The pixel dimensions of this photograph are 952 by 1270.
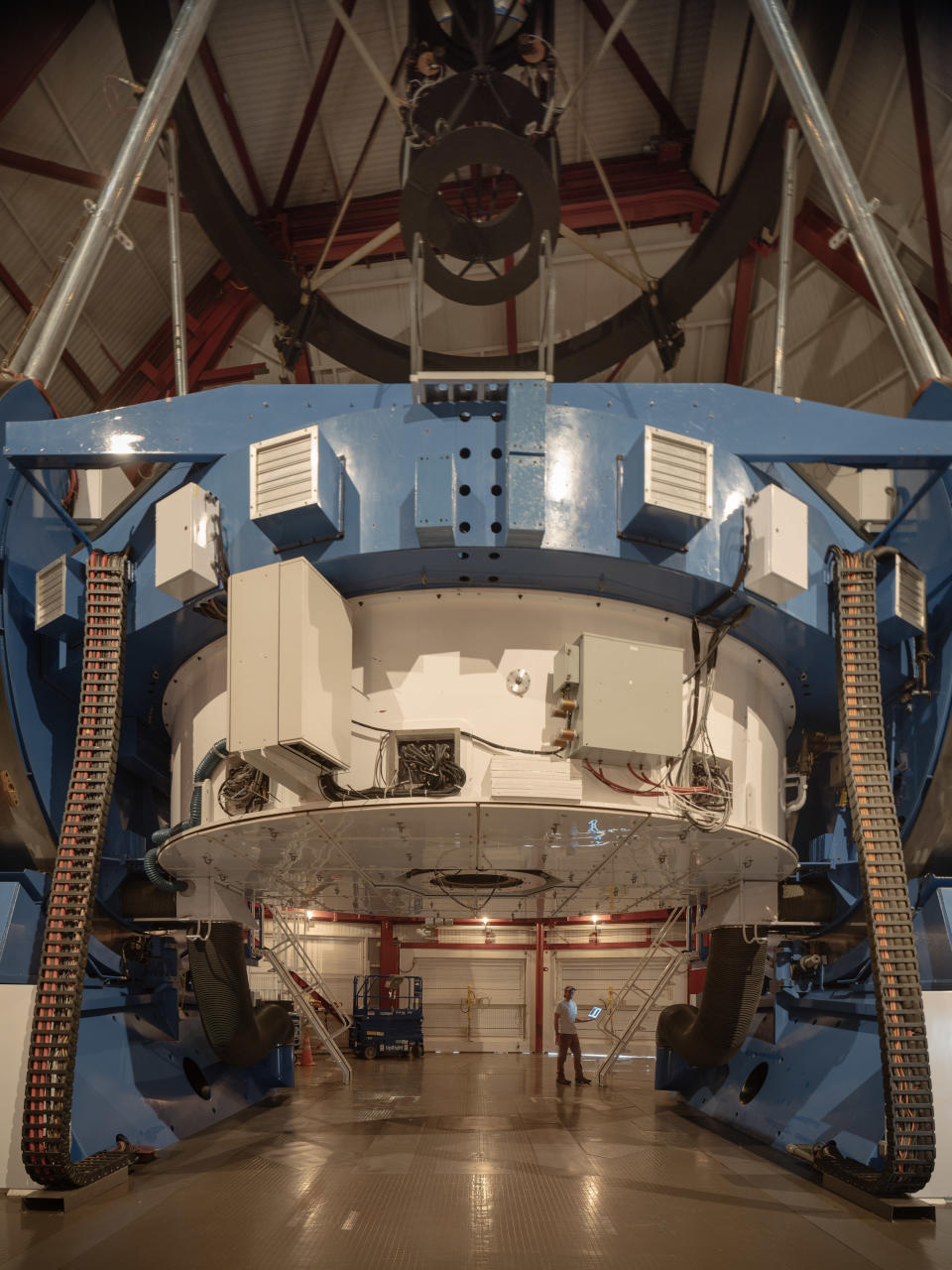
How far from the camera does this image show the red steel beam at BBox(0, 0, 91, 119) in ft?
40.3

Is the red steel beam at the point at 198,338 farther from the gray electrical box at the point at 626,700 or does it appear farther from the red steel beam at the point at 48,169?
the gray electrical box at the point at 626,700

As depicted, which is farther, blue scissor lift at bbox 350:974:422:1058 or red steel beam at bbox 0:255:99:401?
blue scissor lift at bbox 350:974:422:1058

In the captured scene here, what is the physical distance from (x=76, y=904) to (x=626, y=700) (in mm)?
4226

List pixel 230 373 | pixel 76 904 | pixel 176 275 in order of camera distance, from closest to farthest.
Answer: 1. pixel 76 904
2. pixel 176 275
3. pixel 230 373

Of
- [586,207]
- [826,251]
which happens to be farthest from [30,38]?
[826,251]

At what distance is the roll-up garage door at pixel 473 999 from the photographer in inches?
944

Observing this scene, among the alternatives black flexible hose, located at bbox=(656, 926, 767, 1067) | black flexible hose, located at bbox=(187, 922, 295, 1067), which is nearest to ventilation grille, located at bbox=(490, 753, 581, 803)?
black flexible hose, located at bbox=(656, 926, 767, 1067)

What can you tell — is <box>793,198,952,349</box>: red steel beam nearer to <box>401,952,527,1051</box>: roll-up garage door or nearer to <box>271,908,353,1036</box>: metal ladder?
<box>271,908,353,1036</box>: metal ladder

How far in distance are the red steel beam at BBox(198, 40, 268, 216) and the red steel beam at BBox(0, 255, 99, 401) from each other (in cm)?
435

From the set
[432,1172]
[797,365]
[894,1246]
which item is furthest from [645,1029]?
[894,1246]

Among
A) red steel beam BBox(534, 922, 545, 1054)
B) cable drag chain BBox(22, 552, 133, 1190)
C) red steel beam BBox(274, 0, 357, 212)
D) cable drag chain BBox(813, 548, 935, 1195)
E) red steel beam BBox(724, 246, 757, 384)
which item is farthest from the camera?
red steel beam BBox(534, 922, 545, 1054)

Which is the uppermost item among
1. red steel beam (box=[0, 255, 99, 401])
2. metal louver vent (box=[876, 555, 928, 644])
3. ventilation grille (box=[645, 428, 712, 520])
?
red steel beam (box=[0, 255, 99, 401])

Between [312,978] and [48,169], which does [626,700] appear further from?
[48,169]

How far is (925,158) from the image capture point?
43.8 ft
